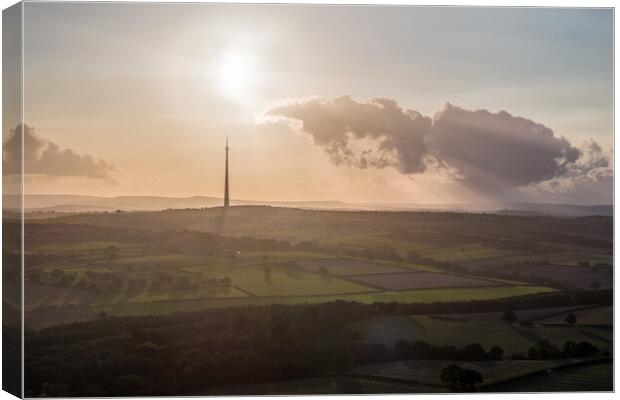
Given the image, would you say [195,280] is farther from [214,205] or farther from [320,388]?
[320,388]

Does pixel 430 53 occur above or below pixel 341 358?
above

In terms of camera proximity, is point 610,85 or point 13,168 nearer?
point 13,168

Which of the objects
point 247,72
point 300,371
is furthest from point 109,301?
point 247,72

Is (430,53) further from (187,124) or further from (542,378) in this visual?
(542,378)

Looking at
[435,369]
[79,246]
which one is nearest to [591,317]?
[435,369]

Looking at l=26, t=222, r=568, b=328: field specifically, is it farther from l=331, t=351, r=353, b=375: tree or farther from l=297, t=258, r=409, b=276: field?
l=331, t=351, r=353, b=375: tree

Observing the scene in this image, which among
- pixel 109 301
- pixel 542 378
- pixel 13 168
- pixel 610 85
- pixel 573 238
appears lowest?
pixel 542 378

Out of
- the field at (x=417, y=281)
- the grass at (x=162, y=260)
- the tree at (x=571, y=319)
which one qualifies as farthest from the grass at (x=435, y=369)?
the grass at (x=162, y=260)
